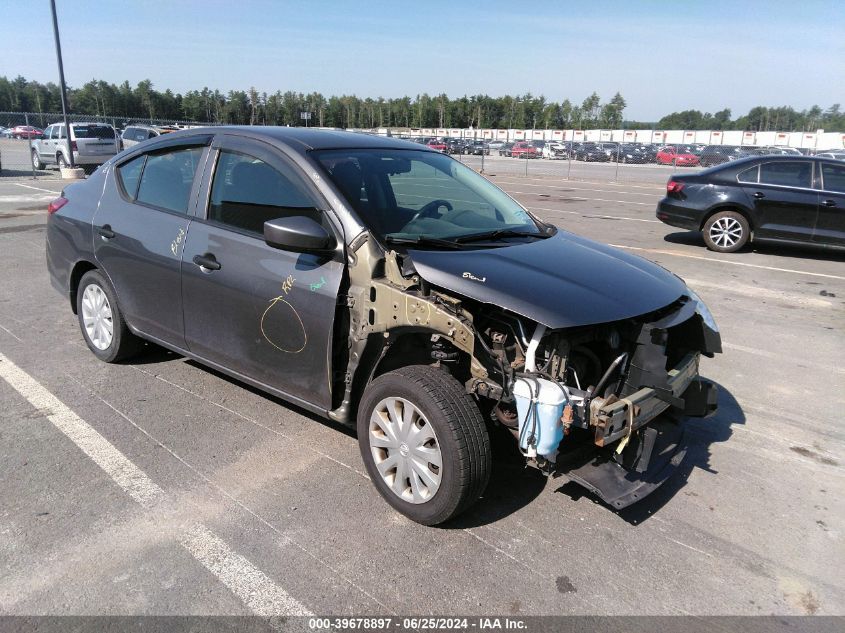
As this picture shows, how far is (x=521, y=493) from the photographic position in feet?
11.1

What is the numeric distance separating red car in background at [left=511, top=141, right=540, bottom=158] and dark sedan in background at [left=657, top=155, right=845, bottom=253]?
139 ft

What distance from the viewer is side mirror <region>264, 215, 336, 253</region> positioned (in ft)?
10.4

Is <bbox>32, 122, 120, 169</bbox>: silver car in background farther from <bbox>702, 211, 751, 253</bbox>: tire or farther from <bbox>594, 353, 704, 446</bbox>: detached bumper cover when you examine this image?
<bbox>594, 353, 704, 446</bbox>: detached bumper cover

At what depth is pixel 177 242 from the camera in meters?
4.05

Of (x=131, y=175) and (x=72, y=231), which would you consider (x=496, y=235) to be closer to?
(x=131, y=175)

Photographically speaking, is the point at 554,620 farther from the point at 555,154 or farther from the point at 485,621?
the point at 555,154

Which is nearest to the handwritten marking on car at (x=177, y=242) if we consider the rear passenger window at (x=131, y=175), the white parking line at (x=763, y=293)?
the rear passenger window at (x=131, y=175)

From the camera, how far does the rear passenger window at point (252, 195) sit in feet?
11.7

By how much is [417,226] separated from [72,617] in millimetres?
2399

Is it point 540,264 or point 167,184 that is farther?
point 167,184

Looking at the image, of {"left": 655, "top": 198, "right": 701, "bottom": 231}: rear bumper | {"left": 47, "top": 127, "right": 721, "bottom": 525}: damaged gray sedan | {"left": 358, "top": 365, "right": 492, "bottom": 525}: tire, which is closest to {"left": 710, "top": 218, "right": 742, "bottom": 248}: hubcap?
{"left": 655, "top": 198, "right": 701, "bottom": 231}: rear bumper

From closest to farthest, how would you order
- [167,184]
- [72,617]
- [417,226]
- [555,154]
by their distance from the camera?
[72,617] < [417,226] < [167,184] < [555,154]

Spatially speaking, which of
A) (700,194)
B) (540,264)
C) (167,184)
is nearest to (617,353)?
(540,264)

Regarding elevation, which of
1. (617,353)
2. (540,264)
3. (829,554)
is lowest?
(829,554)
